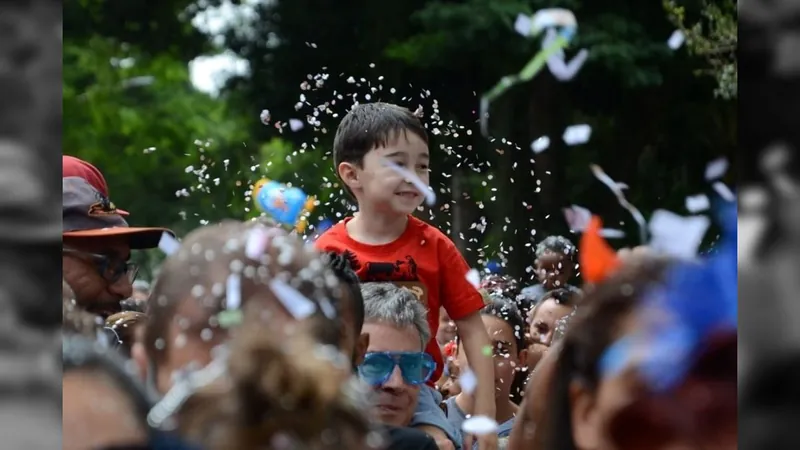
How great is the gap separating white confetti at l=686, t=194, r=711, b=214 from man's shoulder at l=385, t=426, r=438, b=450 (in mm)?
485

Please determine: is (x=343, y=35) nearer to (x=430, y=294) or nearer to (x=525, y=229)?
(x=430, y=294)

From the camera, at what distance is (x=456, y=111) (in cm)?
205

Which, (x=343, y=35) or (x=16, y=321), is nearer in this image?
(x=16, y=321)

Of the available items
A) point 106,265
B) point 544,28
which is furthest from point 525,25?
point 106,265

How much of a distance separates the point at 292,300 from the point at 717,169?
0.58 meters

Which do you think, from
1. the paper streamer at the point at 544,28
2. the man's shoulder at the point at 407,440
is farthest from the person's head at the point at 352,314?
the paper streamer at the point at 544,28

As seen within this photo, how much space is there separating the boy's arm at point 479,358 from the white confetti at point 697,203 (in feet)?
2.85

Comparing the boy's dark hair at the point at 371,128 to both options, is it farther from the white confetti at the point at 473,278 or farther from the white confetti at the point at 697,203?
the white confetti at the point at 697,203

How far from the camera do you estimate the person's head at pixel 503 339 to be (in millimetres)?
2562

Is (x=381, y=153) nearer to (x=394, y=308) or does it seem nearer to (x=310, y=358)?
(x=394, y=308)

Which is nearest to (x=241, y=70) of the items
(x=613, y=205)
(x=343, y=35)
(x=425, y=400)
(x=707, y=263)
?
(x=343, y=35)

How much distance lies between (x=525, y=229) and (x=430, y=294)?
0.35m

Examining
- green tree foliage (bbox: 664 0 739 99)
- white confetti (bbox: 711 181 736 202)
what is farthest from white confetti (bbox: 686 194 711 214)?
green tree foliage (bbox: 664 0 739 99)

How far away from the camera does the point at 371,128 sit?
198 centimetres
